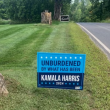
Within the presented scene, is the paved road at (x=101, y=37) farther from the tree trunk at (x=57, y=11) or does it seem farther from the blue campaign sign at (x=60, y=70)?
the tree trunk at (x=57, y=11)

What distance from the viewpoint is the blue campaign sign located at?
9.73ft

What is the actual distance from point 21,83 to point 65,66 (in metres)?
1.06

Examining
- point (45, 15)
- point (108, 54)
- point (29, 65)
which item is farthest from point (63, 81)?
point (45, 15)

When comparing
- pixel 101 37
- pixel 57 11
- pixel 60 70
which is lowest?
pixel 101 37

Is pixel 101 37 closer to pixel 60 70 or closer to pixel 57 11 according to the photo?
pixel 60 70

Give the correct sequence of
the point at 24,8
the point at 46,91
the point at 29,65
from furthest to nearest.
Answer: the point at 24,8
the point at 29,65
the point at 46,91

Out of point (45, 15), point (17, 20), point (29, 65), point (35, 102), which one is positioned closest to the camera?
point (35, 102)

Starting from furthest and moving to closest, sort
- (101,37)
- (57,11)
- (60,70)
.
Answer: (57,11)
(101,37)
(60,70)

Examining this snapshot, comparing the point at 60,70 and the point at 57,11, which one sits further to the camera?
the point at 57,11

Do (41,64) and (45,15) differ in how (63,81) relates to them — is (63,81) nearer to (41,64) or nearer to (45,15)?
(41,64)

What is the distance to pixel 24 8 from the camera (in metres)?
39.5

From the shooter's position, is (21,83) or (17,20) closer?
(21,83)

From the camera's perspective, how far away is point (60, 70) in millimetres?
3045

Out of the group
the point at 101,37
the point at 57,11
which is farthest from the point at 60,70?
the point at 57,11
